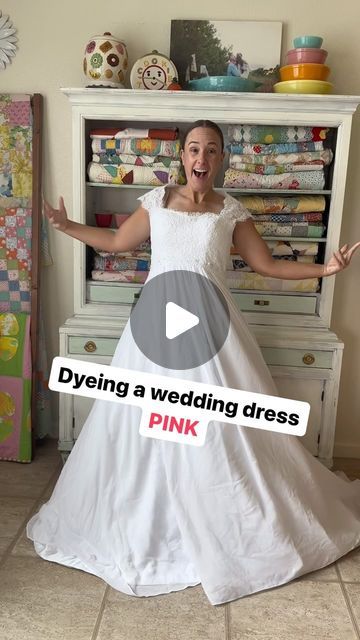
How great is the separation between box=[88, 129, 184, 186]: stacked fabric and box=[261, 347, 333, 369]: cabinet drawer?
0.85 metres

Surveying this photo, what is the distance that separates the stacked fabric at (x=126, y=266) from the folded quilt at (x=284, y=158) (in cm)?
53

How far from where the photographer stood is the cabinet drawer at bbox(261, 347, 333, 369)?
252 cm

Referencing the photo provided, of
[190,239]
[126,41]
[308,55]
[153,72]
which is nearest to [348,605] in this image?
[190,239]

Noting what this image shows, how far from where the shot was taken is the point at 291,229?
8.34 feet

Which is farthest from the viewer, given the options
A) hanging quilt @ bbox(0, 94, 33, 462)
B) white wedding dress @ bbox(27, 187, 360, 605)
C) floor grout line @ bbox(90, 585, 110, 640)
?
hanging quilt @ bbox(0, 94, 33, 462)

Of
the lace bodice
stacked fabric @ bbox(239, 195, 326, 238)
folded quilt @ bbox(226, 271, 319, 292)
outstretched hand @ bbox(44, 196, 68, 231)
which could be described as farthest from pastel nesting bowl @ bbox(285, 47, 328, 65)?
outstretched hand @ bbox(44, 196, 68, 231)

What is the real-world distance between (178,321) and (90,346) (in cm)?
64

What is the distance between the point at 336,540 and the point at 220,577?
1.59 feet

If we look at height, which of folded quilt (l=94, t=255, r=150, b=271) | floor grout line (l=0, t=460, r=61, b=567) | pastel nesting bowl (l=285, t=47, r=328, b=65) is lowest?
floor grout line (l=0, t=460, r=61, b=567)

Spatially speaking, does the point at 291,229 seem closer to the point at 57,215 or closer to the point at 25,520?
the point at 57,215

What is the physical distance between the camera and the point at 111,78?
2.48 meters

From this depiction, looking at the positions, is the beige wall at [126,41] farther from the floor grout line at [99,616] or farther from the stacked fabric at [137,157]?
the floor grout line at [99,616]

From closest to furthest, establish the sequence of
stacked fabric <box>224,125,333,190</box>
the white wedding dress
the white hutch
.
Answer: the white wedding dress → the white hutch → stacked fabric <box>224,125,333,190</box>

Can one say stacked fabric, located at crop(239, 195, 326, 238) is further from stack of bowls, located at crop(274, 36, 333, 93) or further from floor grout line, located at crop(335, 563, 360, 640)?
floor grout line, located at crop(335, 563, 360, 640)
